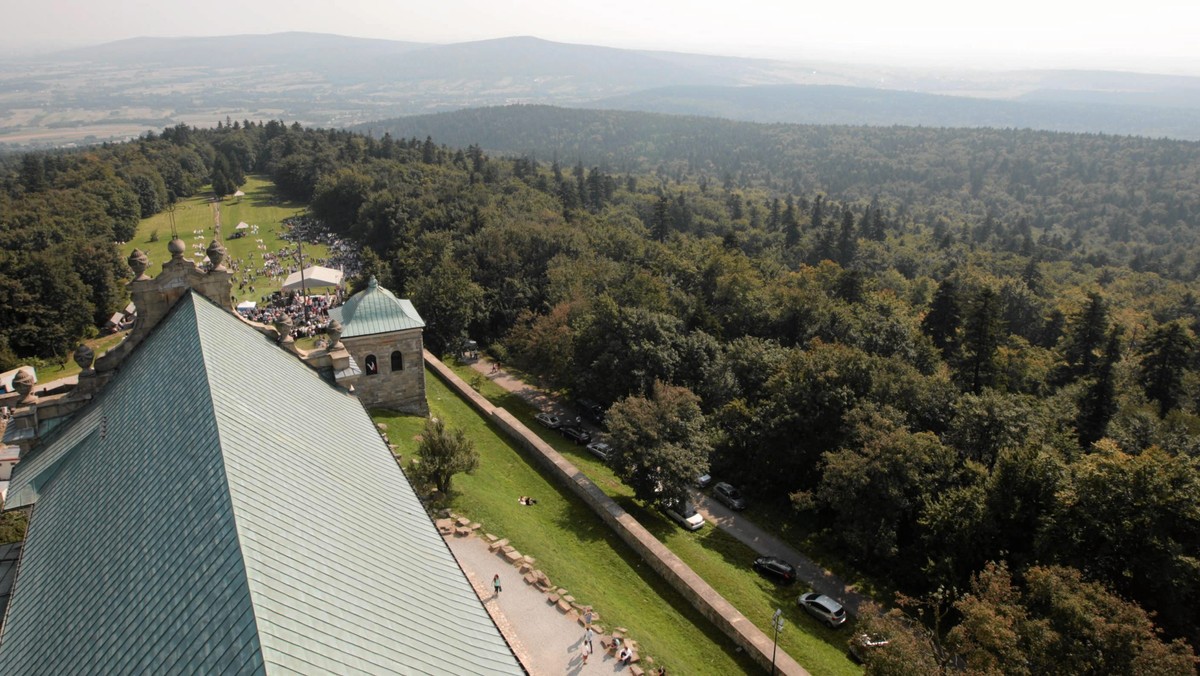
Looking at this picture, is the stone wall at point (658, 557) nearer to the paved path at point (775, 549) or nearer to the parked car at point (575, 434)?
the parked car at point (575, 434)

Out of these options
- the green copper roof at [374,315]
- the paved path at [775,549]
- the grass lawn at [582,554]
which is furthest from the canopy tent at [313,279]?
the paved path at [775,549]

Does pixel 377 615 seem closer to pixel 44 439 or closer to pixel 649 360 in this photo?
pixel 44 439

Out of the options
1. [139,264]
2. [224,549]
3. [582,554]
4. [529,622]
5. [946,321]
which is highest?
[139,264]

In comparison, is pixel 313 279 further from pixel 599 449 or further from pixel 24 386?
pixel 24 386

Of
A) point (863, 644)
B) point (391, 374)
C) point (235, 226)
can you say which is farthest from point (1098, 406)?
point (235, 226)

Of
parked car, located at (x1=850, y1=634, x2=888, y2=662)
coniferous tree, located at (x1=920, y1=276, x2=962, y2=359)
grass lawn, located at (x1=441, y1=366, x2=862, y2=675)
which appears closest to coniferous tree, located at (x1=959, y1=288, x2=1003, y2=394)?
coniferous tree, located at (x1=920, y1=276, x2=962, y2=359)
